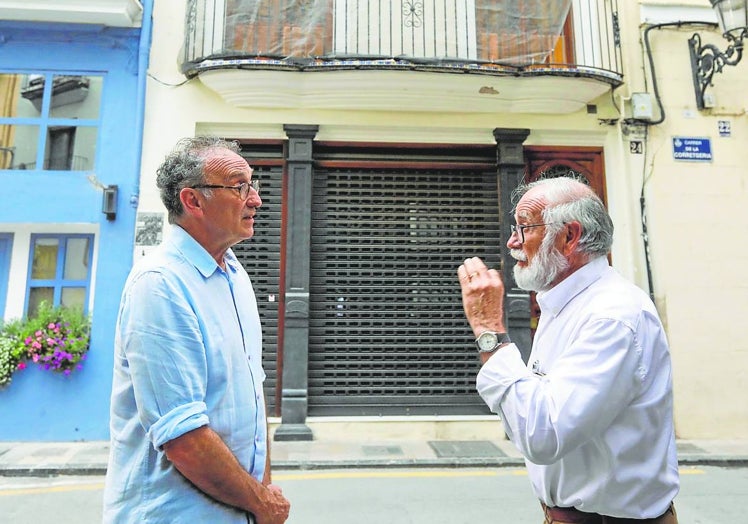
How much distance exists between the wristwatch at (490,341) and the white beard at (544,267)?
326 millimetres

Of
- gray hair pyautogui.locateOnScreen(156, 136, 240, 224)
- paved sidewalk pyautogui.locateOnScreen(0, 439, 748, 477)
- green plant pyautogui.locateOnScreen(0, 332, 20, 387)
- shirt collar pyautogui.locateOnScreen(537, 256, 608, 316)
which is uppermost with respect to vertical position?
gray hair pyautogui.locateOnScreen(156, 136, 240, 224)

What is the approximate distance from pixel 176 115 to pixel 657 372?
23.2 ft

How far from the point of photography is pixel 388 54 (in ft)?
22.6

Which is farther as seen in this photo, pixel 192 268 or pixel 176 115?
pixel 176 115

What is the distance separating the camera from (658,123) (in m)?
7.34

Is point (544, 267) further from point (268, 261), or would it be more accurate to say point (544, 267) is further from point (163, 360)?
point (268, 261)

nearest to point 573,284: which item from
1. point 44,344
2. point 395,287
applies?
point 395,287

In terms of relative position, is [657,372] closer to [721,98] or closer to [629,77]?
[629,77]

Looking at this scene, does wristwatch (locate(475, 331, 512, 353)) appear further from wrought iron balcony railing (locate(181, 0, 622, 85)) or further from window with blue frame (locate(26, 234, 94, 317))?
window with blue frame (locate(26, 234, 94, 317))

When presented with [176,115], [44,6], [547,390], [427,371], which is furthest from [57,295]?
[547,390]

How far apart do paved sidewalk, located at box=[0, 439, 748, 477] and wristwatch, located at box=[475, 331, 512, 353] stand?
446cm

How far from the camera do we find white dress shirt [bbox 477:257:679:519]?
147cm

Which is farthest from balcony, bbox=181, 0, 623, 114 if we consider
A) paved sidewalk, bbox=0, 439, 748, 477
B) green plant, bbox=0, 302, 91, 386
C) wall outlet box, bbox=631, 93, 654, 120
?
paved sidewalk, bbox=0, 439, 748, 477

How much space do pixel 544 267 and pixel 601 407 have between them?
0.57 metres
